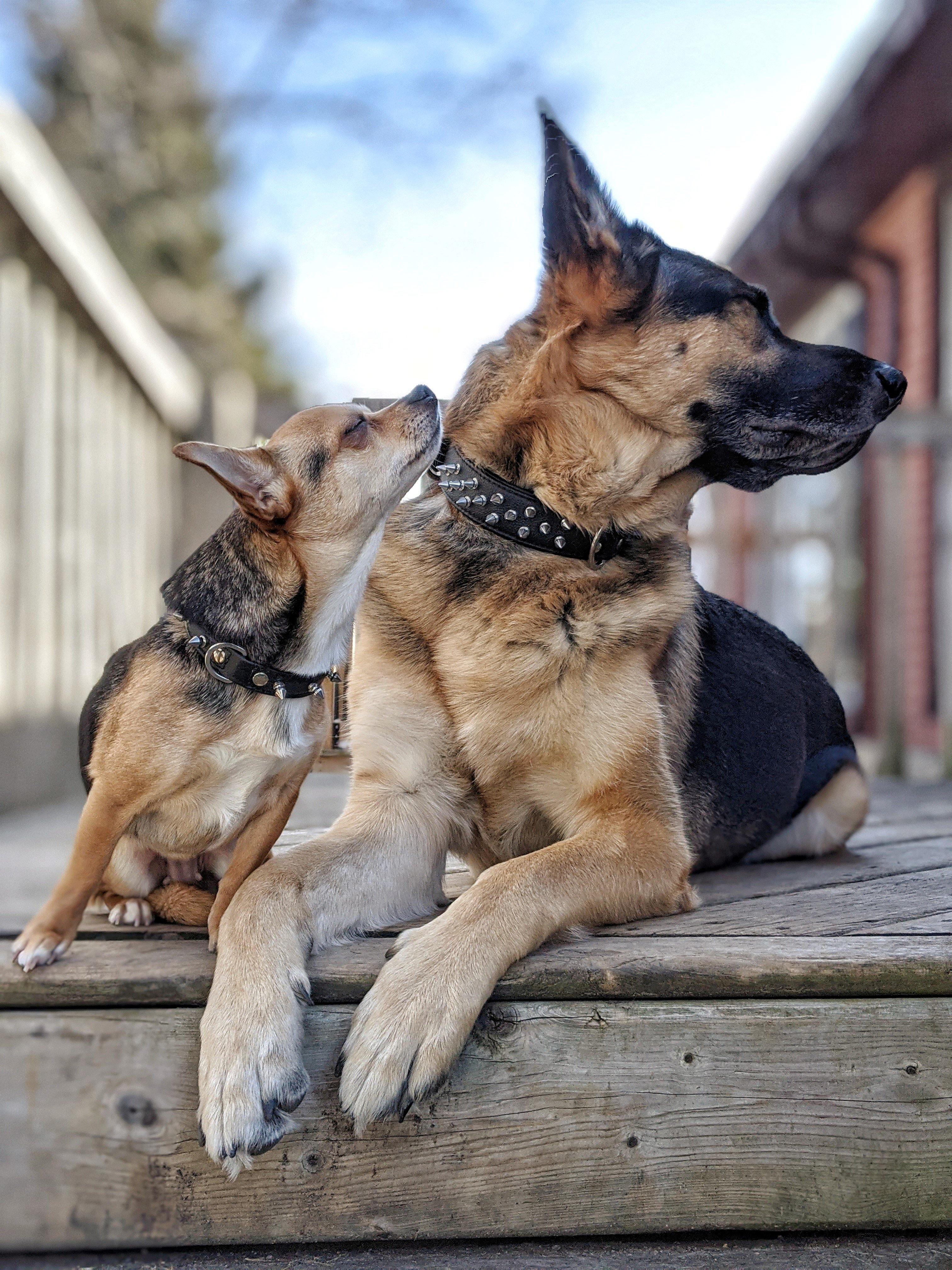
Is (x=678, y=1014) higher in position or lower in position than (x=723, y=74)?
lower

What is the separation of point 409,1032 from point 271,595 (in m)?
0.95

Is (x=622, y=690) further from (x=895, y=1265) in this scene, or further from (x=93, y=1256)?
(x=93, y=1256)

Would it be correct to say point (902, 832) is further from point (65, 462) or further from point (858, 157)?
point (858, 157)

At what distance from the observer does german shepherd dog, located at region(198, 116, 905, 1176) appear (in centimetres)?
232

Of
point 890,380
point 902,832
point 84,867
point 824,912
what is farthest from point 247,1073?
point 902,832

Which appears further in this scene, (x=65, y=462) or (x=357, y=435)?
(x=65, y=462)

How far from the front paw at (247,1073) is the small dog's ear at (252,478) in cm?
97

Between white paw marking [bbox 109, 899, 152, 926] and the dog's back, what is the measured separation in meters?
1.31

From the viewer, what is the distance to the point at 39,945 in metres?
1.99

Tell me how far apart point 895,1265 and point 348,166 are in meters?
16.1

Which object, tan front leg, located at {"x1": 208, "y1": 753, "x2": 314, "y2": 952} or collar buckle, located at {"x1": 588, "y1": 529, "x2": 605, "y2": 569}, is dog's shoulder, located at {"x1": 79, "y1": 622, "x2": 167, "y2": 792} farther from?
collar buckle, located at {"x1": 588, "y1": 529, "x2": 605, "y2": 569}

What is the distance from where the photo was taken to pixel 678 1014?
1.88m

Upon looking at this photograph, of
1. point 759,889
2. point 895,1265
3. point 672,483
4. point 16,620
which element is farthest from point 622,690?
point 16,620

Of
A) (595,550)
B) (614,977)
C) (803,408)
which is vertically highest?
(803,408)
